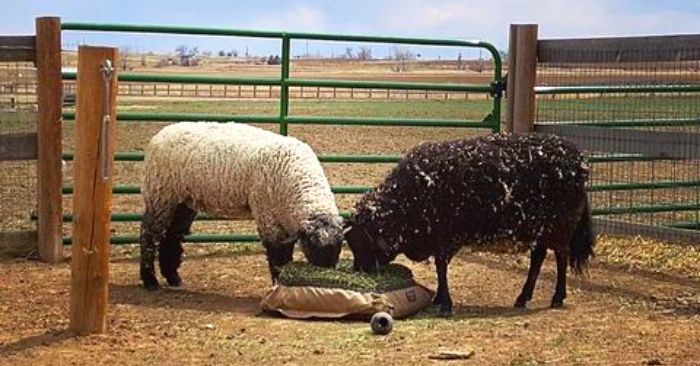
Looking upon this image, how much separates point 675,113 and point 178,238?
5533 millimetres

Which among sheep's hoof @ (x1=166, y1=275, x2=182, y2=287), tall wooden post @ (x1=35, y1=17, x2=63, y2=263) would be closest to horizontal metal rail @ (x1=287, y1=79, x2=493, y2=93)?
tall wooden post @ (x1=35, y1=17, x2=63, y2=263)

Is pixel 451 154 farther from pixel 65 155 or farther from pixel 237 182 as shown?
pixel 65 155

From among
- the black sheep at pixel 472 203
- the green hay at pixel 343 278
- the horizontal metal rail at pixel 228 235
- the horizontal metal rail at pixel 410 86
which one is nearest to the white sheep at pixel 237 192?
the green hay at pixel 343 278

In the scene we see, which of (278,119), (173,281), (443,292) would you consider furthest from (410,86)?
(443,292)

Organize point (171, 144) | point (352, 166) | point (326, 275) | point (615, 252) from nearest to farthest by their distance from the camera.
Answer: point (326, 275), point (171, 144), point (615, 252), point (352, 166)

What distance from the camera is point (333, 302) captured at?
7047mm

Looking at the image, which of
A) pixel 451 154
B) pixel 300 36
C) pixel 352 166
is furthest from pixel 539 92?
pixel 352 166

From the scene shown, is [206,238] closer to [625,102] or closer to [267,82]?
[267,82]

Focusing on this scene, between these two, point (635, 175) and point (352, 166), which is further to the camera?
point (352, 166)

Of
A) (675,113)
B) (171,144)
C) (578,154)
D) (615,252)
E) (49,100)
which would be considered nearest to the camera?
(578,154)

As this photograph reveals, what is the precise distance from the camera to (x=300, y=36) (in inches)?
405

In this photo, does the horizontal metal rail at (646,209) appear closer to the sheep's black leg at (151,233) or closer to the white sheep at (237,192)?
the white sheep at (237,192)

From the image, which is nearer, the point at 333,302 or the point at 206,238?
the point at 333,302

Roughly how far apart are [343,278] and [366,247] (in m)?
0.45
